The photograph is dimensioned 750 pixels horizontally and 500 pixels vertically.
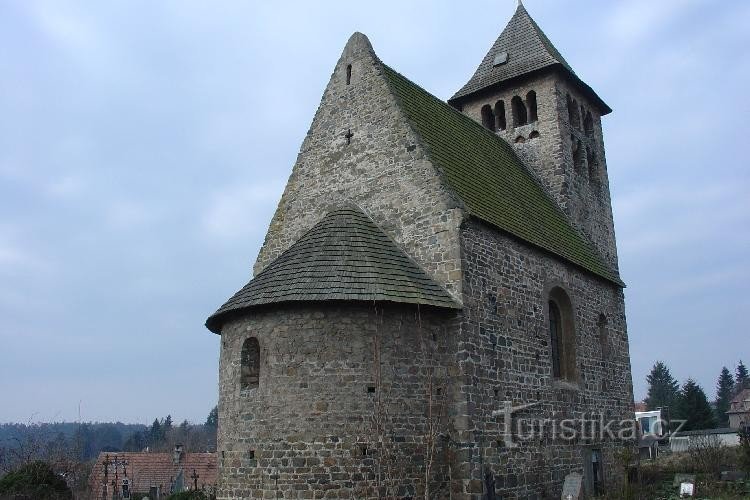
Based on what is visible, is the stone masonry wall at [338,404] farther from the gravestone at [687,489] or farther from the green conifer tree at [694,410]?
the green conifer tree at [694,410]

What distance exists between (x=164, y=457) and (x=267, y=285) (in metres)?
38.9

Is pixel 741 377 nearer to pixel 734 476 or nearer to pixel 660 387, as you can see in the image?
pixel 660 387

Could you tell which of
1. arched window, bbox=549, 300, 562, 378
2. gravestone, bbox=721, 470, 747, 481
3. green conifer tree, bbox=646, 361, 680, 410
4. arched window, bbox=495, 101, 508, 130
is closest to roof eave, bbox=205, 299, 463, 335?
arched window, bbox=549, 300, 562, 378

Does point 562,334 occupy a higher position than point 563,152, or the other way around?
point 563,152

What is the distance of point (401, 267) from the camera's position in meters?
13.3

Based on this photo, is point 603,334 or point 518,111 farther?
point 518,111

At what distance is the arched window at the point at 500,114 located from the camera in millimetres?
23094

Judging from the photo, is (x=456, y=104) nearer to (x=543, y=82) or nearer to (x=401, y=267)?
(x=543, y=82)

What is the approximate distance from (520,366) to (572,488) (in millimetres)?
2814

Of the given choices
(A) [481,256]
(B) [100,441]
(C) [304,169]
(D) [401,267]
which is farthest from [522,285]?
(B) [100,441]

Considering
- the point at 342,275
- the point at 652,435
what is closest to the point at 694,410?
the point at 652,435

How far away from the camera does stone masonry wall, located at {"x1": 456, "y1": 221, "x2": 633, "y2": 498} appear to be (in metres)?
12.7

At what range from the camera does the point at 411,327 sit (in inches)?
493

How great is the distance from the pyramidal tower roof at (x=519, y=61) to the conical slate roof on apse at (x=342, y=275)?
10.7m
